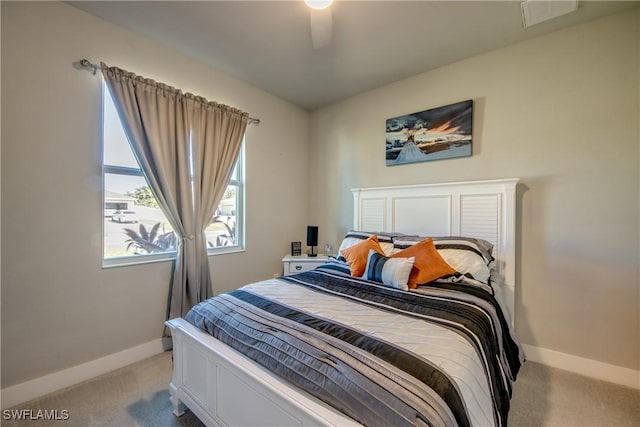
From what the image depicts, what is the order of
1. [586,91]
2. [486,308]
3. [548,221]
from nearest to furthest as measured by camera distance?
[486,308], [586,91], [548,221]

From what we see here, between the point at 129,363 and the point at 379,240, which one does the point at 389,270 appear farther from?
the point at 129,363

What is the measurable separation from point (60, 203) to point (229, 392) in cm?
179

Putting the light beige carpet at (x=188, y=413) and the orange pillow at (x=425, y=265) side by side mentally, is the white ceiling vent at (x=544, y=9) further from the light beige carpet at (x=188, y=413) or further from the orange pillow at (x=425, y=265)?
the light beige carpet at (x=188, y=413)

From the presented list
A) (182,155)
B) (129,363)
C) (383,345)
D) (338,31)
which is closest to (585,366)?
(383,345)

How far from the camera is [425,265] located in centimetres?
194

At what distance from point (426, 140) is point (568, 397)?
232 cm

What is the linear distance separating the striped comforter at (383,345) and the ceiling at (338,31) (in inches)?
79.2

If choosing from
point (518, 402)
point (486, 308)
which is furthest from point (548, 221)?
point (518, 402)

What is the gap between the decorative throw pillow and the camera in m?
1.83

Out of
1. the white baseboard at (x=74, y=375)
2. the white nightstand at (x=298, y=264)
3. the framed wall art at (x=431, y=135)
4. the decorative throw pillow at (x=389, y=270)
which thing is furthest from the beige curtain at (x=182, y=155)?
the framed wall art at (x=431, y=135)

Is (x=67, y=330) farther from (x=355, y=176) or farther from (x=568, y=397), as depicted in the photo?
(x=568, y=397)

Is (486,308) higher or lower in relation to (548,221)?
Result: lower

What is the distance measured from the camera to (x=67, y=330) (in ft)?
6.30

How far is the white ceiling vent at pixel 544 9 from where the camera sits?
186cm
